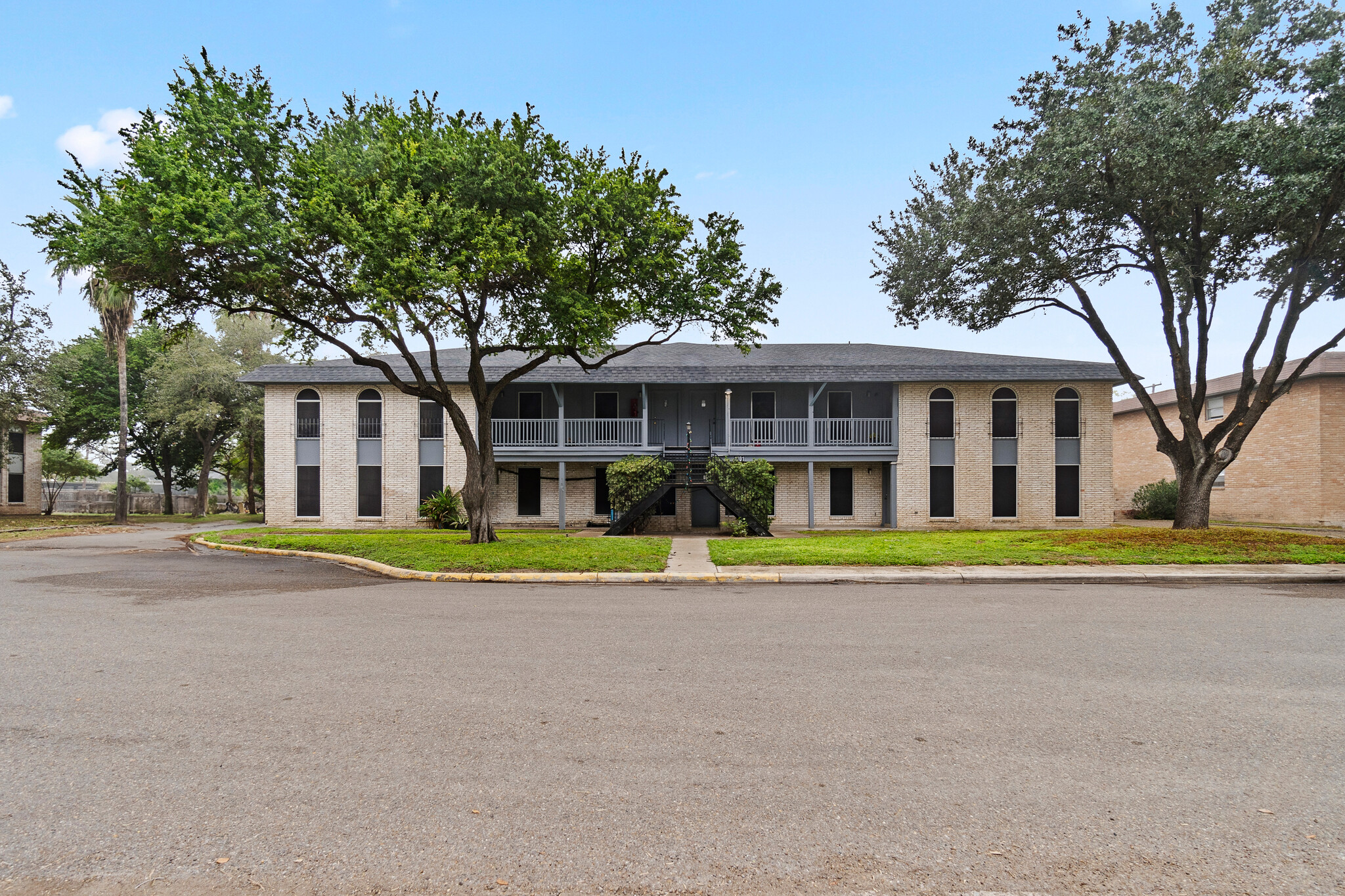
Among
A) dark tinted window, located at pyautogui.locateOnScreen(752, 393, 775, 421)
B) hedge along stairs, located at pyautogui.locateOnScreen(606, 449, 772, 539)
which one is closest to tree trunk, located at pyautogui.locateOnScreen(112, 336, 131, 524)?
hedge along stairs, located at pyautogui.locateOnScreen(606, 449, 772, 539)

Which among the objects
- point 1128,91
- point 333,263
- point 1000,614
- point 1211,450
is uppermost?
point 1128,91

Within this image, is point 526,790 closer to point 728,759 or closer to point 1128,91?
point 728,759

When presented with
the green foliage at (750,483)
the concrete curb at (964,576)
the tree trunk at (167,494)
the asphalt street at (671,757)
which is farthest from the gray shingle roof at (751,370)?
the tree trunk at (167,494)

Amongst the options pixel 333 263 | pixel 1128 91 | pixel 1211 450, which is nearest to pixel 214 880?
pixel 333 263

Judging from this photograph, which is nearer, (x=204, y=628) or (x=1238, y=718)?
(x=1238, y=718)

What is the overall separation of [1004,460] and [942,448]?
2221 millimetres

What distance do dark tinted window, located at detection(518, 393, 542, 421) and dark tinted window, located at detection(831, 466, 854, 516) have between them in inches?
442

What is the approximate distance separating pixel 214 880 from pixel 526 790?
1.32 metres

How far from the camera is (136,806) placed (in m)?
3.27

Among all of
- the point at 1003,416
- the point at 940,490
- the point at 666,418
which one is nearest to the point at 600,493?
the point at 666,418

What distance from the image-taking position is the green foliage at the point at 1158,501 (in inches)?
1058

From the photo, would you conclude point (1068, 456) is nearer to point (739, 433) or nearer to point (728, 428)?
point (739, 433)

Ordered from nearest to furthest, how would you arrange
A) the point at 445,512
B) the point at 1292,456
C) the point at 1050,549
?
1. the point at 1050,549
2. the point at 445,512
3. the point at 1292,456

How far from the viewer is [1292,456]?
2481 centimetres
